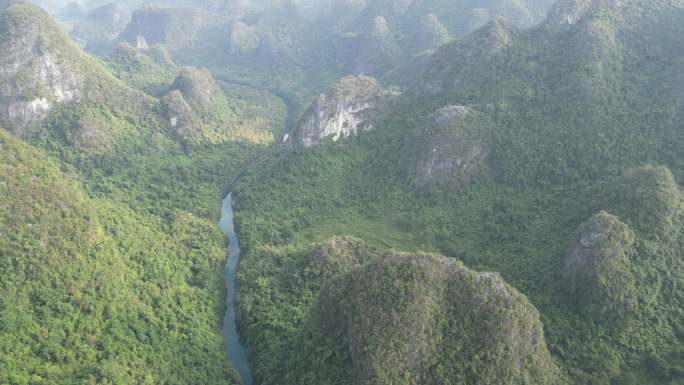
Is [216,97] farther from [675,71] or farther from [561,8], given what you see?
[675,71]

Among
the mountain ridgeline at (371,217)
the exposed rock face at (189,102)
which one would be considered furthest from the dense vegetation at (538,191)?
the exposed rock face at (189,102)

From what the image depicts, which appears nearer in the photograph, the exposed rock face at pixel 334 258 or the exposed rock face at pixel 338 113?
the exposed rock face at pixel 334 258

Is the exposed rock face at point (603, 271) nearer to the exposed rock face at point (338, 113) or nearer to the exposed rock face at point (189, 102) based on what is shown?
the exposed rock face at point (338, 113)

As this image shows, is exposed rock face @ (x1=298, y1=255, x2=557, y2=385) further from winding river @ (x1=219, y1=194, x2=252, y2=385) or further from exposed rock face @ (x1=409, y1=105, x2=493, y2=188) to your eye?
exposed rock face @ (x1=409, y1=105, x2=493, y2=188)

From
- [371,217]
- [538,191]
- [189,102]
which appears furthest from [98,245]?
[189,102]

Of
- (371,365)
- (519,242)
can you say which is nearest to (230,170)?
(519,242)

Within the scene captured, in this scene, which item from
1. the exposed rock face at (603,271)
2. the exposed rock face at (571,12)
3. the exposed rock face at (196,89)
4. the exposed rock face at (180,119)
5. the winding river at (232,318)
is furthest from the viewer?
the exposed rock face at (196,89)
